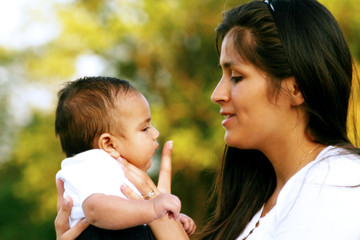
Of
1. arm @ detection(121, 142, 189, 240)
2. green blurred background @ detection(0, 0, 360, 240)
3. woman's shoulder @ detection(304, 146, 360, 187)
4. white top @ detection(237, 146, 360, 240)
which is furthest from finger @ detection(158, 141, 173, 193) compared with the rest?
green blurred background @ detection(0, 0, 360, 240)

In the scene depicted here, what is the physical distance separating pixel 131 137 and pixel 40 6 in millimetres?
9158

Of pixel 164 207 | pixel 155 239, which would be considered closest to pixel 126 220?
pixel 164 207

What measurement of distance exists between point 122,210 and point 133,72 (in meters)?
8.25

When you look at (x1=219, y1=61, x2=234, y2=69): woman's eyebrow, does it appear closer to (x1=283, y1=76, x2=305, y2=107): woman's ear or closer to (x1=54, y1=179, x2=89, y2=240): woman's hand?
(x1=283, y1=76, x2=305, y2=107): woman's ear

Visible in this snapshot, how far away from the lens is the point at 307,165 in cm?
241

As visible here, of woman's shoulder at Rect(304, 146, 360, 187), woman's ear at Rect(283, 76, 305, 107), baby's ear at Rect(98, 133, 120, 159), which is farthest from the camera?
woman's ear at Rect(283, 76, 305, 107)

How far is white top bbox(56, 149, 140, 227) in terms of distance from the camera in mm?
2181

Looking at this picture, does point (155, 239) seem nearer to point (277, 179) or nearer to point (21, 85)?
point (277, 179)

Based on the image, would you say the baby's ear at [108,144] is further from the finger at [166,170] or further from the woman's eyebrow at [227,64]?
the woman's eyebrow at [227,64]

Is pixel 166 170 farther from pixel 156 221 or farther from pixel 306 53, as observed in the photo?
pixel 306 53

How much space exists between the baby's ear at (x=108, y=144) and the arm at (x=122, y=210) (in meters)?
0.30

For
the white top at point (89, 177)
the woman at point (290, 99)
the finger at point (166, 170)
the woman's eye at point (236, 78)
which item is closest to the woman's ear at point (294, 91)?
the woman at point (290, 99)

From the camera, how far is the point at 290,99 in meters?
2.50

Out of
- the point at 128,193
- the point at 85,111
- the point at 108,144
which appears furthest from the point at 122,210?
the point at 85,111
